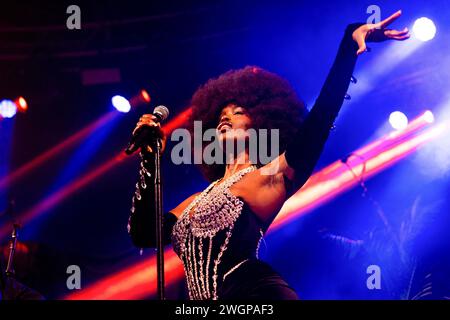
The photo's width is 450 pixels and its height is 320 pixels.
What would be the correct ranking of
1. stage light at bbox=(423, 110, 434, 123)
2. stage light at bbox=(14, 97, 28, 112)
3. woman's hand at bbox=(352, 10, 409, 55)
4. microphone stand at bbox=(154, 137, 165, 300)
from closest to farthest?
microphone stand at bbox=(154, 137, 165, 300)
woman's hand at bbox=(352, 10, 409, 55)
stage light at bbox=(423, 110, 434, 123)
stage light at bbox=(14, 97, 28, 112)

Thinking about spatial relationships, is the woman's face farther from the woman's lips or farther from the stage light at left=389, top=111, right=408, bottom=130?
the stage light at left=389, top=111, right=408, bottom=130

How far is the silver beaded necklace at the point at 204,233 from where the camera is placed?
269 centimetres

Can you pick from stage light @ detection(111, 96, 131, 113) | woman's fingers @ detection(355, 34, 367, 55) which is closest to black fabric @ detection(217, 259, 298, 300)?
woman's fingers @ detection(355, 34, 367, 55)

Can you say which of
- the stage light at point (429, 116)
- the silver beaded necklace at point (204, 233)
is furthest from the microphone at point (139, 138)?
the stage light at point (429, 116)

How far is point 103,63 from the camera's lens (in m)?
5.00

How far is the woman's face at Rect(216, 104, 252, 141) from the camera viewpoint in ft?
10.1

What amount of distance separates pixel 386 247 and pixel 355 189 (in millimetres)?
476

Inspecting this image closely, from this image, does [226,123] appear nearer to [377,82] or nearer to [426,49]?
[377,82]

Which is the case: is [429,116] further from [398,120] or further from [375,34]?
[375,34]

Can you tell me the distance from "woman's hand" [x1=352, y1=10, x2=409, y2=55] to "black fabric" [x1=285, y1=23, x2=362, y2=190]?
4 centimetres

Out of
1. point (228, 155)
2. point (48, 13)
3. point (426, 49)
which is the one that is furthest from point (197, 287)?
point (48, 13)

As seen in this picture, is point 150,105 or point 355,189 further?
point 150,105

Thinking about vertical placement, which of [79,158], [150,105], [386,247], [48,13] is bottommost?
[386,247]

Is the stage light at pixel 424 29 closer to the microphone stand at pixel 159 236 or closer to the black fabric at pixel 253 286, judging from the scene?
the black fabric at pixel 253 286
